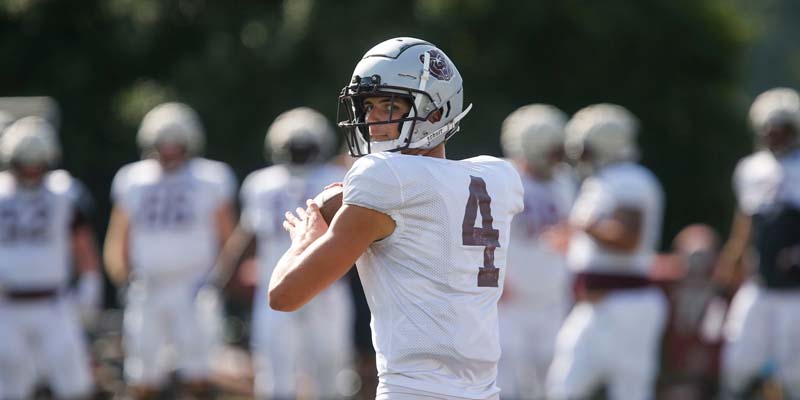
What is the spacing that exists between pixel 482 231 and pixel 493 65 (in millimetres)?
12156

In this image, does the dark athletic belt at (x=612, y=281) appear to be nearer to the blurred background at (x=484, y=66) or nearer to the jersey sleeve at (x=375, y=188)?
the jersey sleeve at (x=375, y=188)

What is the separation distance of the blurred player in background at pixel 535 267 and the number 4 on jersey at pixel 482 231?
4.76 meters

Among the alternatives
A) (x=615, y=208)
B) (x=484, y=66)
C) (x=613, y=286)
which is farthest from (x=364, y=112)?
(x=484, y=66)

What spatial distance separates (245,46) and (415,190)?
41.6 ft

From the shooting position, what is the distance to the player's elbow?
13.0 ft

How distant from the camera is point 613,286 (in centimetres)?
810

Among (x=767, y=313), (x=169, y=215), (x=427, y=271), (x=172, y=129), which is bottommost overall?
(x=767, y=313)

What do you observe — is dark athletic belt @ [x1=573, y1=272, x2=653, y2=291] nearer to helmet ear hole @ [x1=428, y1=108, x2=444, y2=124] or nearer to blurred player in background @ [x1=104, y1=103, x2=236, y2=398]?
blurred player in background @ [x1=104, y1=103, x2=236, y2=398]

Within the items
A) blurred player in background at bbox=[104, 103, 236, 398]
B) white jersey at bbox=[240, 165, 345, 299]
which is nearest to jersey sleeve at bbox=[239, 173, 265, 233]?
white jersey at bbox=[240, 165, 345, 299]

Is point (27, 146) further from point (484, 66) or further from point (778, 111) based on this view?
point (484, 66)

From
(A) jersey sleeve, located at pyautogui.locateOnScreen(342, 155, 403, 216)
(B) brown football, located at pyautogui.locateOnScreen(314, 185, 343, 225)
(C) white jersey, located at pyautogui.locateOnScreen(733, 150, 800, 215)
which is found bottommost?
(C) white jersey, located at pyautogui.locateOnScreen(733, 150, 800, 215)

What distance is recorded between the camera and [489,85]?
634 inches

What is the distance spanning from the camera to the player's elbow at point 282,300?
3957mm

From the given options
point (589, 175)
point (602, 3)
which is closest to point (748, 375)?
point (589, 175)
